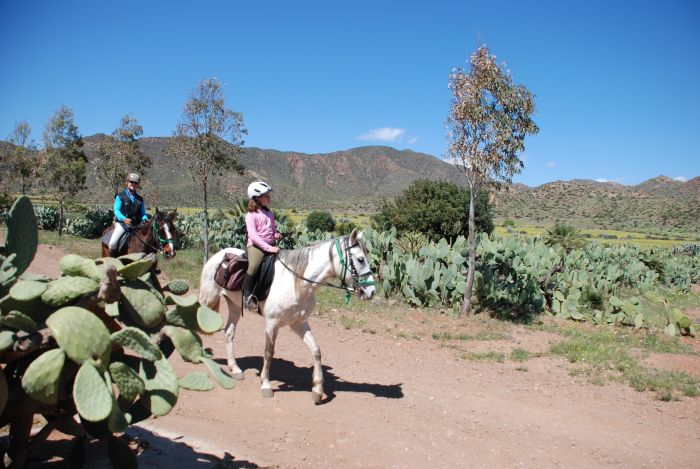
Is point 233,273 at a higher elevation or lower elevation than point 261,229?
lower

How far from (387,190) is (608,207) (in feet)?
133

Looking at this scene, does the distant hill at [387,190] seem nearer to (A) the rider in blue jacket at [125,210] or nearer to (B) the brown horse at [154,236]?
(A) the rider in blue jacket at [125,210]

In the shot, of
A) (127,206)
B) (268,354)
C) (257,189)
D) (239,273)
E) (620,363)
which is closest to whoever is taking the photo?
(268,354)

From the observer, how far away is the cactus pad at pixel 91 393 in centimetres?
219

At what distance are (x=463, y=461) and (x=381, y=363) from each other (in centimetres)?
310

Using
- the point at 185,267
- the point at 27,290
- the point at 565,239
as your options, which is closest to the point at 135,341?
the point at 27,290

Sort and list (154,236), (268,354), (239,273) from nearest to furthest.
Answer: (268,354) → (239,273) → (154,236)

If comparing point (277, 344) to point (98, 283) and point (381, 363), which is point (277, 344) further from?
point (98, 283)

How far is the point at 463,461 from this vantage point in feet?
15.4

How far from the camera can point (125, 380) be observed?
2.45m

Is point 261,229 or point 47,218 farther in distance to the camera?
point 47,218

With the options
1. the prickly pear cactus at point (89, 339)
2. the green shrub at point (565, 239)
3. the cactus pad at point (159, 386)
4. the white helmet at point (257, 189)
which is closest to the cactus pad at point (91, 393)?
the prickly pear cactus at point (89, 339)

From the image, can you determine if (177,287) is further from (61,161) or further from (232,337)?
(61,161)

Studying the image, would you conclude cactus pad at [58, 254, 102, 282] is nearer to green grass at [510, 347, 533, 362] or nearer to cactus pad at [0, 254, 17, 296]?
cactus pad at [0, 254, 17, 296]
